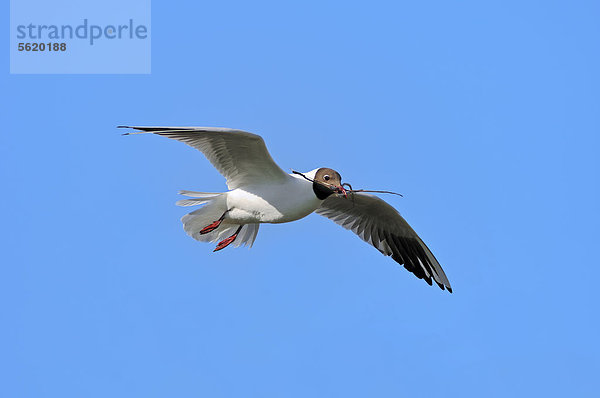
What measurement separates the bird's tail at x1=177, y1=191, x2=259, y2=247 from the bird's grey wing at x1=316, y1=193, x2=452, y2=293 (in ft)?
4.16

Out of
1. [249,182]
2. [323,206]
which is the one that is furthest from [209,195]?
[323,206]

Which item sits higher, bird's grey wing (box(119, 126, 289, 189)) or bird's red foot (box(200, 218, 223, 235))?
bird's grey wing (box(119, 126, 289, 189))

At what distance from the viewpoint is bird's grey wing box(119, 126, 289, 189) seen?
7715 mm

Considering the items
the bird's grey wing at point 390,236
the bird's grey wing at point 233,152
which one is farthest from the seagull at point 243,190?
the bird's grey wing at point 390,236

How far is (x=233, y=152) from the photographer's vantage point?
8141 mm

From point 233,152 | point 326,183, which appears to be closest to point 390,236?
point 326,183

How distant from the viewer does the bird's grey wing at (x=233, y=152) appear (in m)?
7.71

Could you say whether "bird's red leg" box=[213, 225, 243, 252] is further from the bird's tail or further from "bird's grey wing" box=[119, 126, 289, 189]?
"bird's grey wing" box=[119, 126, 289, 189]

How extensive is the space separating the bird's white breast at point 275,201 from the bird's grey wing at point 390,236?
1758mm

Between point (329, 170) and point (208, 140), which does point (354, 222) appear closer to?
point (329, 170)

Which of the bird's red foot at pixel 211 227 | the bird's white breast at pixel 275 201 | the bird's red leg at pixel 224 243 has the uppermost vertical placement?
the bird's white breast at pixel 275 201

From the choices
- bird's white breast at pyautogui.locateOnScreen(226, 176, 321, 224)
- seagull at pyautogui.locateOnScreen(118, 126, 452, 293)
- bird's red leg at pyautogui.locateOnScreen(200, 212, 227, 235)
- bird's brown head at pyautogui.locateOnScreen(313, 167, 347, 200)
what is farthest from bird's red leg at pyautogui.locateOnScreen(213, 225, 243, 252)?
bird's brown head at pyautogui.locateOnScreen(313, 167, 347, 200)

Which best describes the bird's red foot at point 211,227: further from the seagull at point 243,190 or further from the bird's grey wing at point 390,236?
the bird's grey wing at point 390,236

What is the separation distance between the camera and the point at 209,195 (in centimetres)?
855
